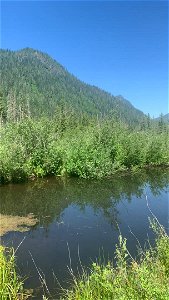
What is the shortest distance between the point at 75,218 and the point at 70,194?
4.77 metres

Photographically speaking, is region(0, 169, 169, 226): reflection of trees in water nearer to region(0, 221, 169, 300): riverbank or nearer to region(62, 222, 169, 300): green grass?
region(0, 221, 169, 300): riverbank

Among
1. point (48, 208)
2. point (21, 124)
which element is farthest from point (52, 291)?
point (21, 124)

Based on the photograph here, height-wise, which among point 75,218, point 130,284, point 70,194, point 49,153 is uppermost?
point 49,153

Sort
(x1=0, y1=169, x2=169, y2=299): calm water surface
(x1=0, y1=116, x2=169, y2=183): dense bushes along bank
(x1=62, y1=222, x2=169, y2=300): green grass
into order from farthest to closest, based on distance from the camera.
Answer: (x1=0, y1=116, x2=169, y2=183): dense bushes along bank → (x1=0, y1=169, x2=169, y2=299): calm water surface → (x1=62, y1=222, x2=169, y2=300): green grass

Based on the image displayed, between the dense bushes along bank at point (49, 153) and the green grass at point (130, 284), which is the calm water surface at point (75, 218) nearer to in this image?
the dense bushes along bank at point (49, 153)

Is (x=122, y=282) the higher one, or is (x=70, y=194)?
(x=70, y=194)

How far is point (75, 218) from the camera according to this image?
14.7 metres

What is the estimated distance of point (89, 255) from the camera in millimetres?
10359

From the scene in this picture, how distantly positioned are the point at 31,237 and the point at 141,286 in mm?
7626

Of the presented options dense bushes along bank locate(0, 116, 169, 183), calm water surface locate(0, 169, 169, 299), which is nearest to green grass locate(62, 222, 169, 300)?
calm water surface locate(0, 169, 169, 299)

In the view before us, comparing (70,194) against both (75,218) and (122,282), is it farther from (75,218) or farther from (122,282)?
(122,282)

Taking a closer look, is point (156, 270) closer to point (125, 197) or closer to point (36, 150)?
point (125, 197)

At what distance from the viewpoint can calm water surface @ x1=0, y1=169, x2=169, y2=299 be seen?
991 cm

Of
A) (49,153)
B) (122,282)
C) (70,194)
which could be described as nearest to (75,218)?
(70,194)
